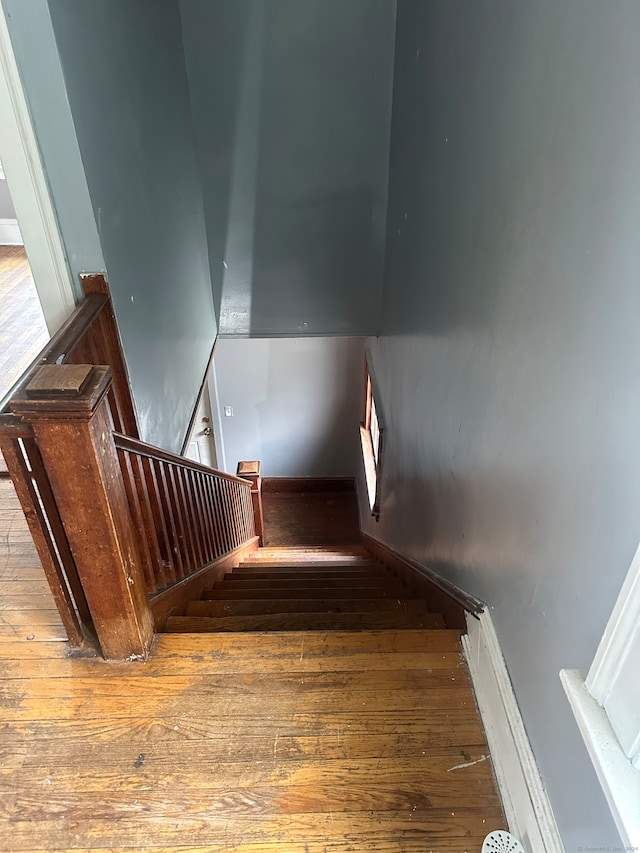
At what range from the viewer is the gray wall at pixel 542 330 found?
92cm

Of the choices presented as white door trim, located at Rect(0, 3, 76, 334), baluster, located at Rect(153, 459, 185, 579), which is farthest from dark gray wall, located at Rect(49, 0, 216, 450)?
baluster, located at Rect(153, 459, 185, 579)

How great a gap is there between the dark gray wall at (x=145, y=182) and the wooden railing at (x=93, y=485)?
29cm

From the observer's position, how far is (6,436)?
1377mm

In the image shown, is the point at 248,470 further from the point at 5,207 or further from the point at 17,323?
the point at 5,207

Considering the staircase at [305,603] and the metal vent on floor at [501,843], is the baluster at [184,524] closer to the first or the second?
the staircase at [305,603]

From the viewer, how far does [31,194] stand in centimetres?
181

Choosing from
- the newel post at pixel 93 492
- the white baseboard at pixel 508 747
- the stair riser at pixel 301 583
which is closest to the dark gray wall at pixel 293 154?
the stair riser at pixel 301 583

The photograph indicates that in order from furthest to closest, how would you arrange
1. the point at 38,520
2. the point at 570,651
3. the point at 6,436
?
the point at 38,520 < the point at 6,436 < the point at 570,651

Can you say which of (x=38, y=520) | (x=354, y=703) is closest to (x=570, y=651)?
(x=354, y=703)

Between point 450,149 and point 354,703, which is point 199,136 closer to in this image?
point 450,149

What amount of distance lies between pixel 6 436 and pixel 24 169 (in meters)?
0.92

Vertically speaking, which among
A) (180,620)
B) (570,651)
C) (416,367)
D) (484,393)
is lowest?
(180,620)

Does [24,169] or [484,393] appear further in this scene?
[24,169]

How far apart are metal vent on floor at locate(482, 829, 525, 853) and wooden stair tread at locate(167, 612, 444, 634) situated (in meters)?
0.81
